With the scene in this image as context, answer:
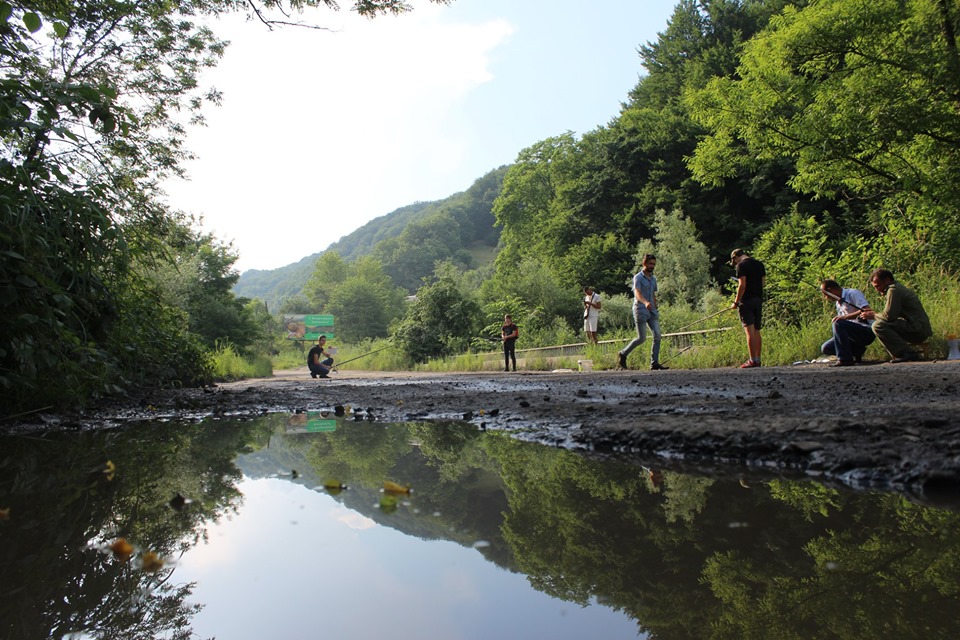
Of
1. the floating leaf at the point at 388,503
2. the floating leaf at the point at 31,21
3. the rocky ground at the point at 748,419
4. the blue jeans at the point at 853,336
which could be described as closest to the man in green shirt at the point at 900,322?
the blue jeans at the point at 853,336

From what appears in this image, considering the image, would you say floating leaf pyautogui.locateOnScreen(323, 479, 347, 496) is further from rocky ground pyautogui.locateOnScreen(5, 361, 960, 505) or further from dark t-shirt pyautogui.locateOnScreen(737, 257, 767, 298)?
dark t-shirt pyautogui.locateOnScreen(737, 257, 767, 298)

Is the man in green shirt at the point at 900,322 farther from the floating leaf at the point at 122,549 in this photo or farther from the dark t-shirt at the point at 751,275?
the floating leaf at the point at 122,549

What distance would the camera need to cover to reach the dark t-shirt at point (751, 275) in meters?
9.68

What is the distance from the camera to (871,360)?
8.88 m

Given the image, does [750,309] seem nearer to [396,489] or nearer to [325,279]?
[396,489]

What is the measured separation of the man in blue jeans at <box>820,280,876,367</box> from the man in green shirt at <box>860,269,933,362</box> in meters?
0.41

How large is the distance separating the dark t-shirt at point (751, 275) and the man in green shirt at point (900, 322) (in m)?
1.71

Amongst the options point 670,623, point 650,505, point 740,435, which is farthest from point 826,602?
point 740,435

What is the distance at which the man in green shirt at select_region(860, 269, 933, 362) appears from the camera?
7992 mm

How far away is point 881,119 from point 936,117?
2.96 feet

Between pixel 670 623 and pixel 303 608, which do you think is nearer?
pixel 670 623

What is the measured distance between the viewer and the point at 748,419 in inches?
131

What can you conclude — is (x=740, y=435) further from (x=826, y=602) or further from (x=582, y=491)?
(x=826, y=602)

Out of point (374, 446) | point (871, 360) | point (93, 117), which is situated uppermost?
point (93, 117)
